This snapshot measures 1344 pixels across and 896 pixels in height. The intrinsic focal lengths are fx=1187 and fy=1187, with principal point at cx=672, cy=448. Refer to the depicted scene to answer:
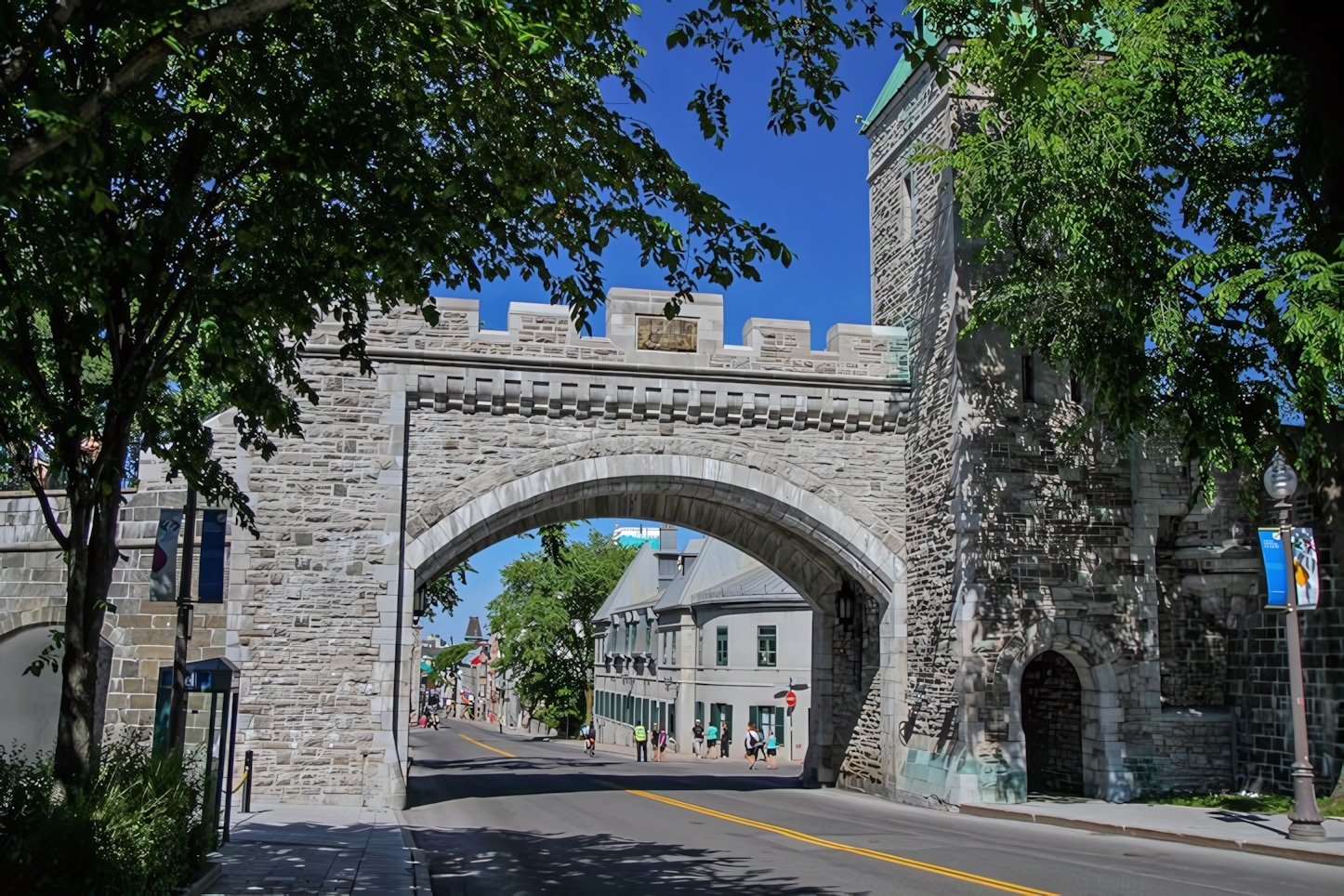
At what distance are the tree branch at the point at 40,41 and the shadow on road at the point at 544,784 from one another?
14.2m

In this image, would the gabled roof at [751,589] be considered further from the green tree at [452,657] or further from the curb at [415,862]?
the green tree at [452,657]

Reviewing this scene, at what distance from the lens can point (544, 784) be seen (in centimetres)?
2278

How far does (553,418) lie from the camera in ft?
61.9

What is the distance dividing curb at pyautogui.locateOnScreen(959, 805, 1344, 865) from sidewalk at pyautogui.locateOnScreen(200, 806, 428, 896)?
8185mm

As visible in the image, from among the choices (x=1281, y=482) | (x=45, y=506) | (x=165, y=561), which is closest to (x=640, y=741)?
(x=1281, y=482)

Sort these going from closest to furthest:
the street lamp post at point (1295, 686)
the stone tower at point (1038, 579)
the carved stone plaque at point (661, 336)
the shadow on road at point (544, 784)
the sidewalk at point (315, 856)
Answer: the sidewalk at point (315, 856), the street lamp post at point (1295, 686), the stone tower at point (1038, 579), the carved stone plaque at point (661, 336), the shadow on road at point (544, 784)

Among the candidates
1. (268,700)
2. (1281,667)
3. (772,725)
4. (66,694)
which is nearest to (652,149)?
(66,694)

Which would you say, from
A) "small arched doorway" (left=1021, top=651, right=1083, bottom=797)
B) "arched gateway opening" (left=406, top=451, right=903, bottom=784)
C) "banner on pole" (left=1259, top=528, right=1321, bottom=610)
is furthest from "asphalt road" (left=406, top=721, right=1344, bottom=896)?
"banner on pole" (left=1259, top=528, right=1321, bottom=610)

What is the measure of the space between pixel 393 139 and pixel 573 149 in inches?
61.3

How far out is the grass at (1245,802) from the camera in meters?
14.7

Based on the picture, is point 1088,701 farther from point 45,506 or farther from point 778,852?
point 45,506

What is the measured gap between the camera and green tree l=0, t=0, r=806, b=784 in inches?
300

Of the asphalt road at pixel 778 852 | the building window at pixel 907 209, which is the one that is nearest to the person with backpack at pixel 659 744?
the asphalt road at pixel 778 852

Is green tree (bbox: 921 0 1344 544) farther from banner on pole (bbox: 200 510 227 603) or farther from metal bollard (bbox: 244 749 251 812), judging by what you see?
metal bollard (bbox: 244 749 251 812)
